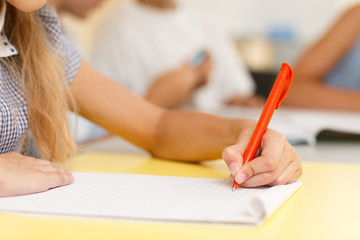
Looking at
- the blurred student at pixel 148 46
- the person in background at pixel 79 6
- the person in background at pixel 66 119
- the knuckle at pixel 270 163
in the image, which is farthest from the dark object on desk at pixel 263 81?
the knuckle at pixel 270 163

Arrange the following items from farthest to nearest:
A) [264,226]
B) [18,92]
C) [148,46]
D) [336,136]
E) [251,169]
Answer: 1. [148,46]
2. [336,136]
3. [18,92]
4. [251,169]
5. [264,226]

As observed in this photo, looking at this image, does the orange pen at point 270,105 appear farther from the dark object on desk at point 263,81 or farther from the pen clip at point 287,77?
the dark object on desk at point 263,81

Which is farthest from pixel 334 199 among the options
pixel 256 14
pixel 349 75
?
pixel 256 14

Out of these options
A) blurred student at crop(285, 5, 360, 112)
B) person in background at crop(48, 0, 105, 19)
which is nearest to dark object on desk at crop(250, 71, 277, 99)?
blurred student at crop(285, 5, 360, 112)

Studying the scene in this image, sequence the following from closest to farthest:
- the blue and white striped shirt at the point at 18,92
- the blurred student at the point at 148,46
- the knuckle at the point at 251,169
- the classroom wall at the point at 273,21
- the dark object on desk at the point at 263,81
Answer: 1. the knuckle at the point at 251,169
2. the blue and white striped shirt at the point at 18,92
3. the blurred student at the point at 148,46
4. the dark object on desk at the point at 263,81
5. the classroom wall at the point at 273,21

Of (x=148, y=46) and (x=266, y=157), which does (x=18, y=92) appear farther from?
(x=148, y=46)

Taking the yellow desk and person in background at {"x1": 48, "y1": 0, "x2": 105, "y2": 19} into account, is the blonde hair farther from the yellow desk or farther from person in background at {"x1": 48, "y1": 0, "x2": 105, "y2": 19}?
person in background at {"x1": 48, "y1": 0, "x2": 105, "y2": 19}

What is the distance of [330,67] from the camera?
1686 millimetres

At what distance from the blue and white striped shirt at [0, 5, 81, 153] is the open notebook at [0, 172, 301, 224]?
0.14 m

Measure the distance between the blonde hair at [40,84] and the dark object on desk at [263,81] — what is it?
4.71 ft

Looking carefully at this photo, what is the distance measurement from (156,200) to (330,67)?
1282 millimetres


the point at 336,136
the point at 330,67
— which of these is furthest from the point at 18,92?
the point at 330,67

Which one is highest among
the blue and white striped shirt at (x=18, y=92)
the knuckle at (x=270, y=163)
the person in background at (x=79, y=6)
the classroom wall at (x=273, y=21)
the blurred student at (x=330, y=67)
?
the classroom wall at (x=273, y=21)

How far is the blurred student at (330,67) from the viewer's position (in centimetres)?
157
